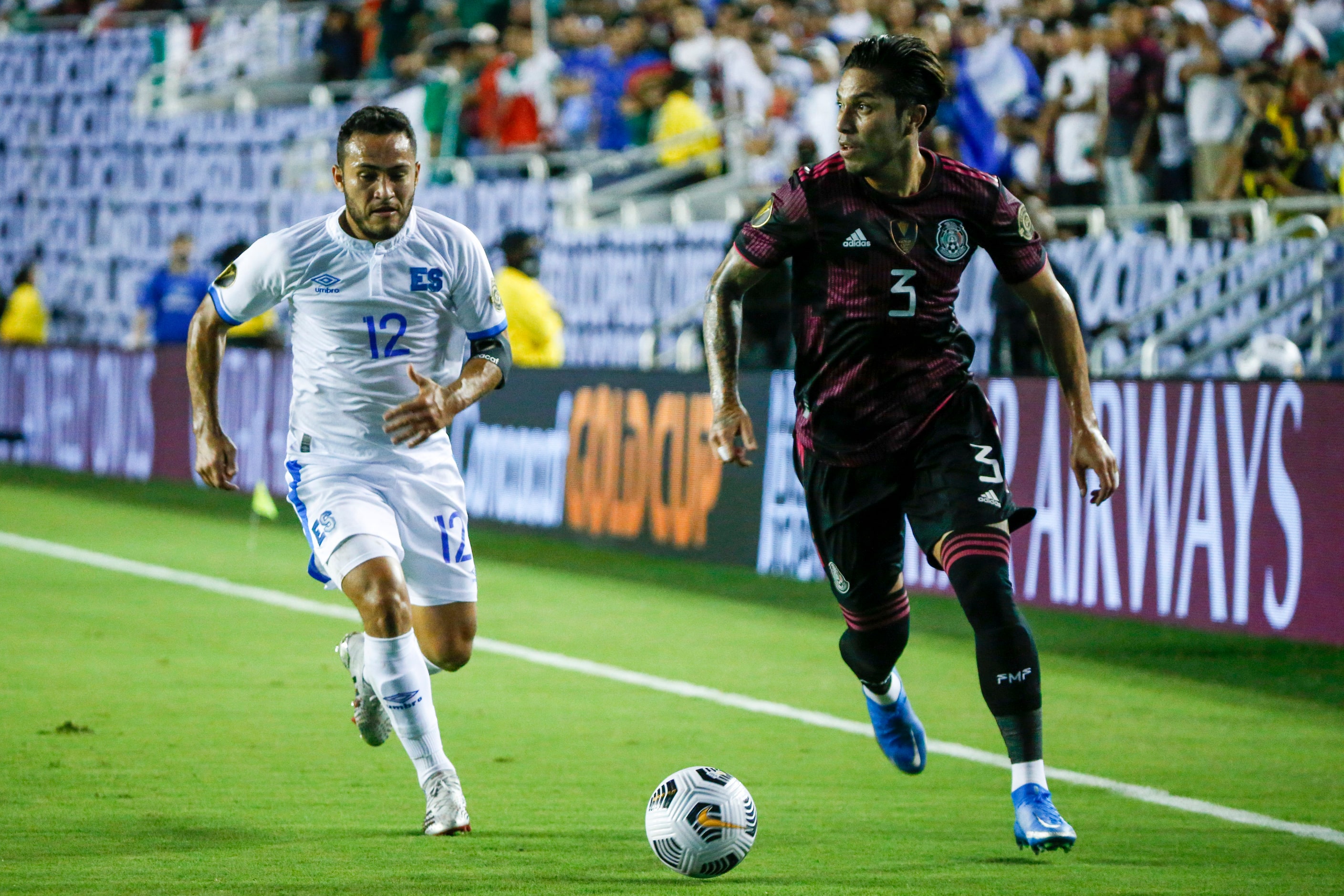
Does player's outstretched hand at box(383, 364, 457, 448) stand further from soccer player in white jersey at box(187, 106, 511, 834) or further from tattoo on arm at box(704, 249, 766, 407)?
tattoo on arm at box(704, 249, 766, 407)

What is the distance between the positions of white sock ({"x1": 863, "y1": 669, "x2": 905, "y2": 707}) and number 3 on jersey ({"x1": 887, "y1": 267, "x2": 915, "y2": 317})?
4.51 ft

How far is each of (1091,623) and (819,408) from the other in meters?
6.38

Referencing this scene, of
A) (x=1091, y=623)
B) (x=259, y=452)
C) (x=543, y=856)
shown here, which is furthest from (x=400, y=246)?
(x=259, y=452)

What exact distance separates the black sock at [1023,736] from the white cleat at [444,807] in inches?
65.4

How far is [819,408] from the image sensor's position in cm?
634

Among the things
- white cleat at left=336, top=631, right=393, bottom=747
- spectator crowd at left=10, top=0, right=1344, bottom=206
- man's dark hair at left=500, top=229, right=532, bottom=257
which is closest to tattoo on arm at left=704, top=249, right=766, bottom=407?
white cleat at left=336, top=631, right=393, bottom=747

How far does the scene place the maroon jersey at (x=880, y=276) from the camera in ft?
20.0

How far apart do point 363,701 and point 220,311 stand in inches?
55.5

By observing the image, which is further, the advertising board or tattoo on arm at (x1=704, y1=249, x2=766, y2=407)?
the advertising board

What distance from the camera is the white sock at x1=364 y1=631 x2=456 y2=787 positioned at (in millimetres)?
6238

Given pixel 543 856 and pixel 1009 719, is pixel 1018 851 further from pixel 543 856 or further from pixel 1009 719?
pixel 543 856

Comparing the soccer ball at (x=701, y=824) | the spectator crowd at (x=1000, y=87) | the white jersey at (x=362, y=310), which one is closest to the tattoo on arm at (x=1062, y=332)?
the soccer ball at (x=701, y=824)

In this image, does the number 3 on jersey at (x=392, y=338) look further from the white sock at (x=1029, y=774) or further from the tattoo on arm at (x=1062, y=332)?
the white sock at (x=1029, y=774)

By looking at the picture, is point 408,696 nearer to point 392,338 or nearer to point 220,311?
point 392,338
